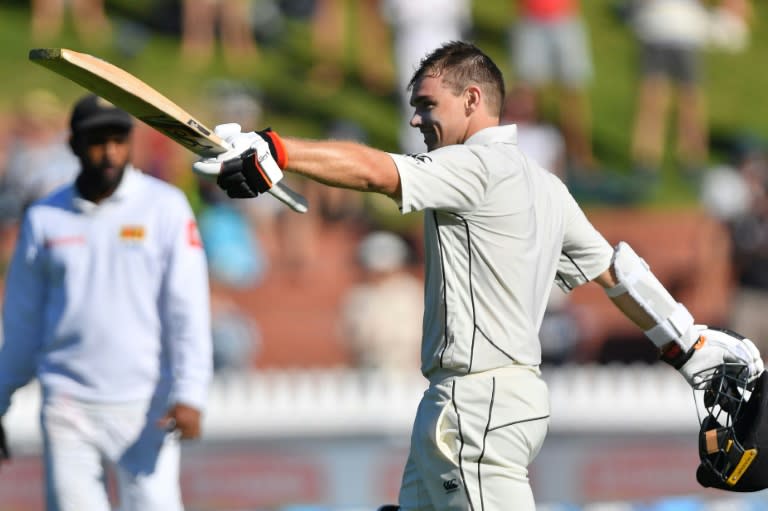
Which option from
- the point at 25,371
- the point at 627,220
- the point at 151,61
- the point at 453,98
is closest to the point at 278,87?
the point at 151,61

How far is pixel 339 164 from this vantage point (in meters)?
4.36

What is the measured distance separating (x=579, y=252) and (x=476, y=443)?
863mm

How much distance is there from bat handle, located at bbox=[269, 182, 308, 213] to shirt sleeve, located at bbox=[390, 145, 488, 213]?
1.13 feet

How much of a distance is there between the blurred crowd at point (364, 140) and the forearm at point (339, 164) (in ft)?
22.4

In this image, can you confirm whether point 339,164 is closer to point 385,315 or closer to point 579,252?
point 579,252

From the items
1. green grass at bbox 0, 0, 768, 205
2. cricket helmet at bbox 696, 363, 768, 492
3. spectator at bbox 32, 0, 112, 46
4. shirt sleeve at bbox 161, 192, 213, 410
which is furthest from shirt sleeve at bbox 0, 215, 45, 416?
spectator at bbox 32, 0, 112, 46

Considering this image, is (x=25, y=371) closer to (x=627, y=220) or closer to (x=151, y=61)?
(x=627, y=220)

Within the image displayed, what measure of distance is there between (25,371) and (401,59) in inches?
388

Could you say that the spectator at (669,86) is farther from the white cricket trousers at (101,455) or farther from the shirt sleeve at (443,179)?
the shirt sleeve at (443,179)

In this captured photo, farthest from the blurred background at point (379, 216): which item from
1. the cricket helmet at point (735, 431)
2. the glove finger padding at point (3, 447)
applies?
the cricket helmet at point (735, 431)

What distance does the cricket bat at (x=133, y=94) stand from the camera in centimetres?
445

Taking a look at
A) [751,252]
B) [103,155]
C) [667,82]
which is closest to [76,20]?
[667,82]

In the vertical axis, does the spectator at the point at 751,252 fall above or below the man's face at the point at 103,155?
below

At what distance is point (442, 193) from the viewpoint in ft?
14.8
